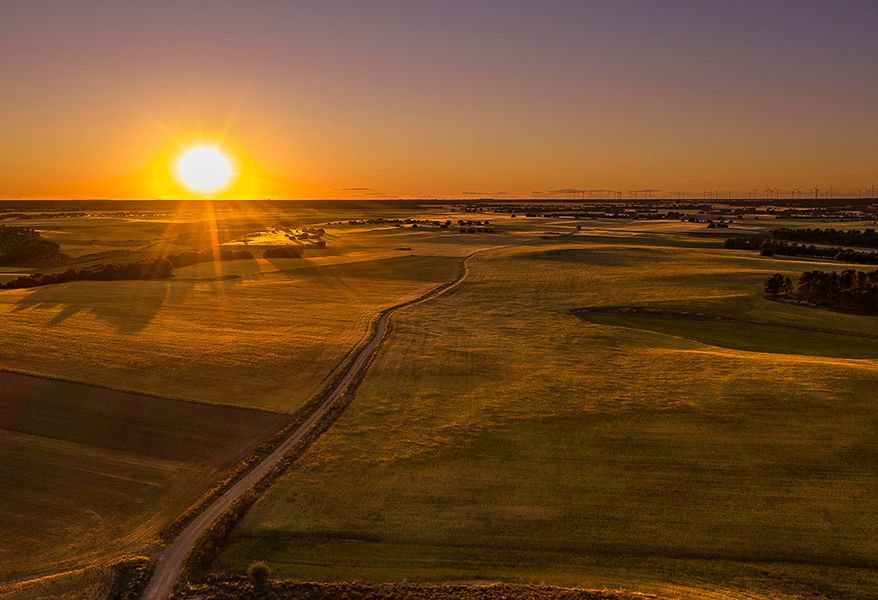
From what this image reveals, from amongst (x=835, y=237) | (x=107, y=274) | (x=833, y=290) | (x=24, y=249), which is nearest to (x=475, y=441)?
(x=833, y=290)

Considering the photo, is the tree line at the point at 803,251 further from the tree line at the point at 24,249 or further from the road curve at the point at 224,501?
the tree line at the point at 24,249

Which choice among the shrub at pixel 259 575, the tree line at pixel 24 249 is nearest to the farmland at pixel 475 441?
the shrub at pixel 259 575

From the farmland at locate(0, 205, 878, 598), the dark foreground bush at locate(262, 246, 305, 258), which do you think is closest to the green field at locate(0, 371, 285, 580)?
the farmland at locate(0, 205, 878, 598)

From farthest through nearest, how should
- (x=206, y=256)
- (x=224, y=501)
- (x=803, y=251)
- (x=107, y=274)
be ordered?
(x=803, y=251), (x=206, y=256), (x=107, y=274), (x=224, y=501)

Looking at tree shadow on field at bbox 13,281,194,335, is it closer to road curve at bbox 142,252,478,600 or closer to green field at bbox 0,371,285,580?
green field at bbox 0,371,285,580

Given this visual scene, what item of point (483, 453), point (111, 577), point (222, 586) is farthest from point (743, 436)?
point (111, 577)

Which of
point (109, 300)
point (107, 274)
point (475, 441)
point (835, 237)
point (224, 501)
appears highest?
point (107, 274)

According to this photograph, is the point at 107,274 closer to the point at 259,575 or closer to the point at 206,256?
the point at 206,256
